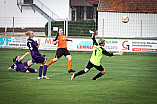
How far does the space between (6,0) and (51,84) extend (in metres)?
38.2

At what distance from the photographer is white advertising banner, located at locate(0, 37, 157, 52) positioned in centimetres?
2288

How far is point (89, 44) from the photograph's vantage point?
2389cm

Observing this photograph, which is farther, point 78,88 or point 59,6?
point 59,6

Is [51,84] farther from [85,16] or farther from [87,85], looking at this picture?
[85,16]

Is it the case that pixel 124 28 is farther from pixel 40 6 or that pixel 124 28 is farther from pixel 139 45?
pixel 40 6

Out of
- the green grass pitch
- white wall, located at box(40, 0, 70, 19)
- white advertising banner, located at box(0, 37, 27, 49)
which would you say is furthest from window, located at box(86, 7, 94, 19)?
the green grass pitch

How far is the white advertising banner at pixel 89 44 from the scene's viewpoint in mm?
22875

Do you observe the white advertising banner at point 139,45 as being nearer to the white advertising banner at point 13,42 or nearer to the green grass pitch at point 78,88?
the white advertising banner at point 13,42

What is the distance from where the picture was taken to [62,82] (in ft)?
36.8

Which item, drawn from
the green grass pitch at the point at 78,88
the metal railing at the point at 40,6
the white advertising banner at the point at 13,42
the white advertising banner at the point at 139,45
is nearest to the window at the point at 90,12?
the metal railing at the point at 40,6

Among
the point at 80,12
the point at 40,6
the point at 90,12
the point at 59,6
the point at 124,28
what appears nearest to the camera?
the point at 124,28

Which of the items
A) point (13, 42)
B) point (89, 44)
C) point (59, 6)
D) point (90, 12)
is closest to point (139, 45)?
point (89, 44)

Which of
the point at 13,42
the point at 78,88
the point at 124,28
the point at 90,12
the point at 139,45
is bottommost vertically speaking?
the point at 78,88

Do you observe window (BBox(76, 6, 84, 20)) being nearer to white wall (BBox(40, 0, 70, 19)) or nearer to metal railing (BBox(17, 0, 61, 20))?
white wall (BBox(40, 0, 70, 19))
